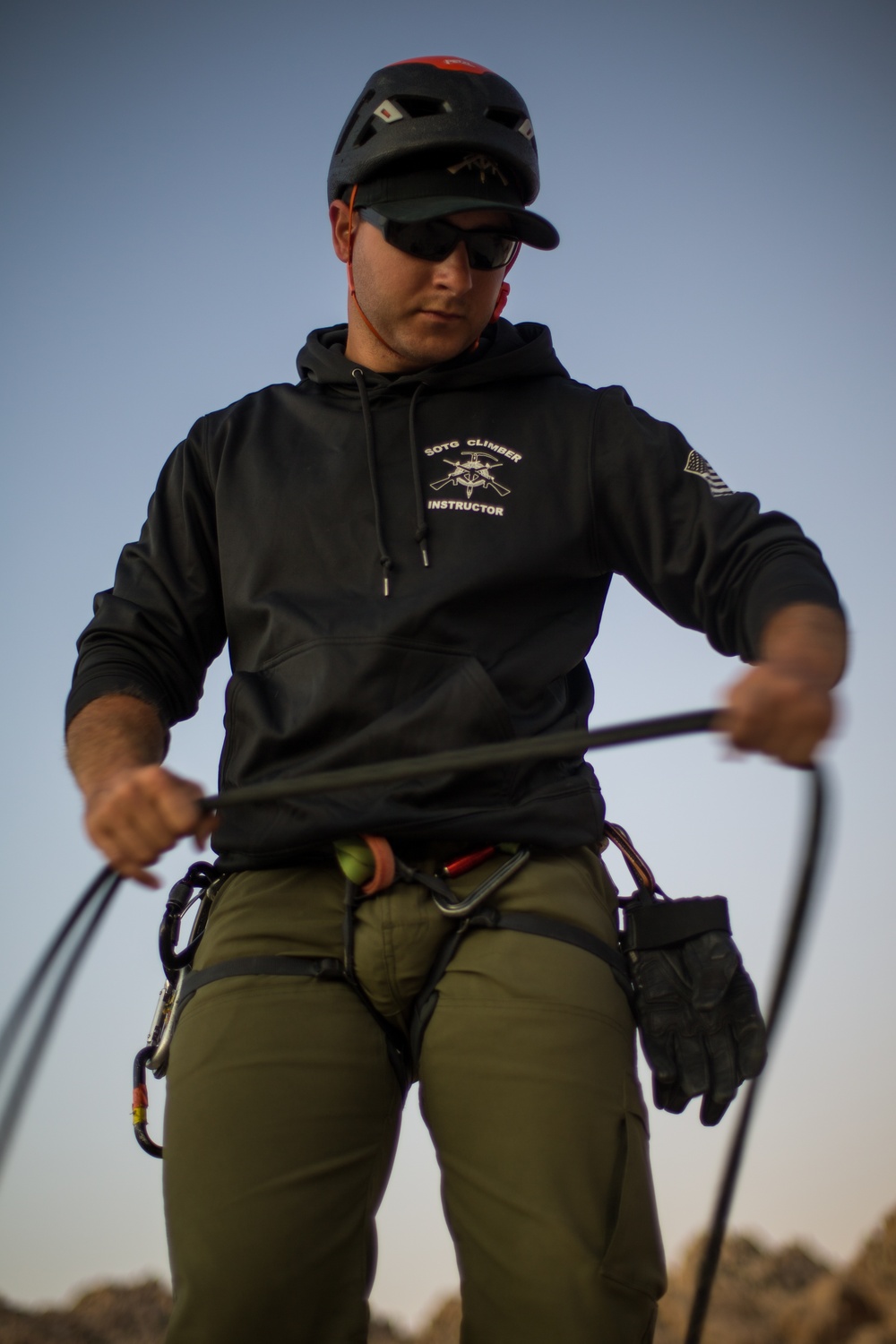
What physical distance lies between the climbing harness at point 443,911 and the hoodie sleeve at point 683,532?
1.83 feet

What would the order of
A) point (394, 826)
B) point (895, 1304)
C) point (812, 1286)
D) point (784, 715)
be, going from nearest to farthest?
point (784, 715) < point (394, 826) < point (895, 1304) < point (812, 1286)

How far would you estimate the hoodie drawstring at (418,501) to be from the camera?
317cm

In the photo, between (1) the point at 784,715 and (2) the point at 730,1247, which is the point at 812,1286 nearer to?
(2) the point at 730,1247

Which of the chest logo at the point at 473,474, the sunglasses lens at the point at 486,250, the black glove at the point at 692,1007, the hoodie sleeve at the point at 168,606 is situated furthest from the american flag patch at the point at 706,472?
the hoodie sleeve at the point at 168,606

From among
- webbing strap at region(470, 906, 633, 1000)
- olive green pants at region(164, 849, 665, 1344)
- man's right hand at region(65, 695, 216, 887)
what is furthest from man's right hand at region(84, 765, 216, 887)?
webbing strap at region(470, 906, 633, 1000)

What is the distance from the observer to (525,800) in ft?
9.62

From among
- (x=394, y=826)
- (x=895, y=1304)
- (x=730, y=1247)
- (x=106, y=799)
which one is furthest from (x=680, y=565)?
(x=730, y=1247)

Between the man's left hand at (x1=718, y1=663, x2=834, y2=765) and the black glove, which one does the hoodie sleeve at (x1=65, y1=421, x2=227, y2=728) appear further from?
the man's left hand at (x1=718, y1=663, x2=834, y2=765)

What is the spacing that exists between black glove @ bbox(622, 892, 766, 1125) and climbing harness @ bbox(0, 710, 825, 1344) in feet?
0.17

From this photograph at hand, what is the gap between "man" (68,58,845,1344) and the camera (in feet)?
8.27

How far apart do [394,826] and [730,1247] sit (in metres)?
4.19

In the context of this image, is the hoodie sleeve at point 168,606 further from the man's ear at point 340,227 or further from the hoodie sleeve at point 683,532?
the hoodie sleeve at point 683,532

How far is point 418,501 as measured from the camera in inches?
127

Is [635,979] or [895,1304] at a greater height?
[635,979]
